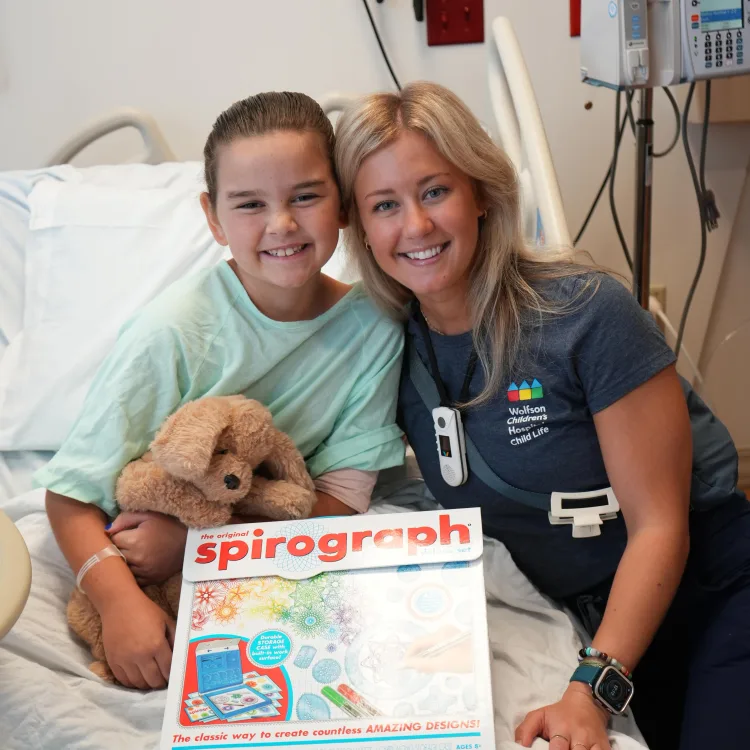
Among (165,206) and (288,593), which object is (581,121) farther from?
(288,593)

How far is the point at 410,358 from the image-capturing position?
5.17 feet

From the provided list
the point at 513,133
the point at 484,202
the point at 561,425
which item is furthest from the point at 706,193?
the point at 561,425

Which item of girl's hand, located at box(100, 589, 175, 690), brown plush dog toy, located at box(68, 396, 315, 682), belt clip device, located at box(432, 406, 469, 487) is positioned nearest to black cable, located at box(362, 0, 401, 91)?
belt clip device, located at box(432, 406, 469, 487)

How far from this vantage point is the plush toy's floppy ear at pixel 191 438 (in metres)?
1.24

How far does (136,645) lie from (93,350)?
0.85m

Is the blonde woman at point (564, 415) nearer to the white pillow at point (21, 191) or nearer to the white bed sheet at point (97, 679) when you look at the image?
the white bed sheet at point (97, 679)

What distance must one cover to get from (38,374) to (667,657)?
4.59ft

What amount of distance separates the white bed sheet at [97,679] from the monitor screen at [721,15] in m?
1.27

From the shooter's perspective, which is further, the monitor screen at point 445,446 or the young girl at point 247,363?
the monitor screen at point 445,446

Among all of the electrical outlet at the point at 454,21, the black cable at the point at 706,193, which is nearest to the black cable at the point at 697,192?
the black cable at the point at 706,193

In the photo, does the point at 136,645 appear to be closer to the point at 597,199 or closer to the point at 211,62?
the point at 211,62

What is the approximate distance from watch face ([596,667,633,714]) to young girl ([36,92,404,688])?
51 centimetres

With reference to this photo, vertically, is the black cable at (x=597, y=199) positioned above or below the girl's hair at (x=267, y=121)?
below

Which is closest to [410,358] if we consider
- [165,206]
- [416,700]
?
[416,700]
